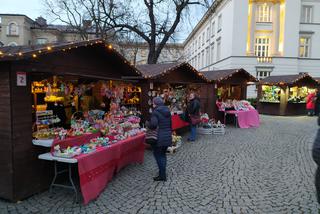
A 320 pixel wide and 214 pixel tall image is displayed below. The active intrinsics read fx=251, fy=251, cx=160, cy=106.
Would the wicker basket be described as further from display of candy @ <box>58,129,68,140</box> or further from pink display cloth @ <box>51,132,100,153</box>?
display of candy @ <box>58,129,68,140</box>

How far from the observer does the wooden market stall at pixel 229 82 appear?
13164 millimetres

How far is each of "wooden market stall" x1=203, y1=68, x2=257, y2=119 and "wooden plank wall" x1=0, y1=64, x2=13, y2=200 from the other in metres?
10.2

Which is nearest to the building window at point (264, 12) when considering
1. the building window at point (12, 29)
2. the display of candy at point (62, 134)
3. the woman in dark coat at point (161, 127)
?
the woman in dark coat at point (161, 127)

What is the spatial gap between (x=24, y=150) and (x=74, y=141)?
933mm

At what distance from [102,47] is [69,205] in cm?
338

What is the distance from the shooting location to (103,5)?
65.8ft

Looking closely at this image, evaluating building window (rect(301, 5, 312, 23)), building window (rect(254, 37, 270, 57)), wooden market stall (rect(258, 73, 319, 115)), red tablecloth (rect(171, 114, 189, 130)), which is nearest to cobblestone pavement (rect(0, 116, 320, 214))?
red tablecloth (rect(171, 114, 189, 130))

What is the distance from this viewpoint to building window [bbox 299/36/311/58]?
25.7 m

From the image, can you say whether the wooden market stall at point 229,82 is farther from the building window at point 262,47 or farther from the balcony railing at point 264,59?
the building window at point 262,47

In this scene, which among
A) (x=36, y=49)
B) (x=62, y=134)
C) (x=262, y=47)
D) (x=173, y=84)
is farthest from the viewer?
(x=262, y=47)

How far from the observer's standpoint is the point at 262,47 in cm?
2483

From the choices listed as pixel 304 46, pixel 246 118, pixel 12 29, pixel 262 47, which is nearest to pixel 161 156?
pixel 246 118

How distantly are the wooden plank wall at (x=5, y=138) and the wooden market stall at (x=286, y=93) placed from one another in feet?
56.9

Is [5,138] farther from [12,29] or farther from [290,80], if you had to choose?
[12,29]
